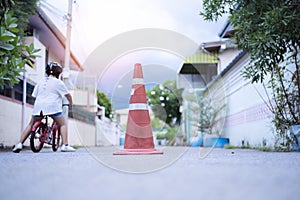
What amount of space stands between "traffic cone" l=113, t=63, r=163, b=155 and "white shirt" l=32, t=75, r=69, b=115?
1.13 meters

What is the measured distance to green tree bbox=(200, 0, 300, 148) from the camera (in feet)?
17.5

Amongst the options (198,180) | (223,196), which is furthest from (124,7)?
(223,196)

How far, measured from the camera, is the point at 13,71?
4707mm

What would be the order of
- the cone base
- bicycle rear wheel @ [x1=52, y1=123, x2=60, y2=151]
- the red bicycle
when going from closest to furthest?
the cone base
the red bicycle
bicycle rear wheel @ [x1=52, y1=123, x2=60, y2=151]

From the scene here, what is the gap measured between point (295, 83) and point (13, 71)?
450 centimetres

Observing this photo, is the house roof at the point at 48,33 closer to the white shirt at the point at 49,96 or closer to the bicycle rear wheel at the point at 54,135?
the bicycle rear wheel at the point at 54,135

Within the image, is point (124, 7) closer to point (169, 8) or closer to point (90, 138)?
point (169, 8)

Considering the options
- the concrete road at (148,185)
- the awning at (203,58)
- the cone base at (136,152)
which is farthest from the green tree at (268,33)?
the awning at (203,58)

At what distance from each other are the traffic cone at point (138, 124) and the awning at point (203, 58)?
41.1ft

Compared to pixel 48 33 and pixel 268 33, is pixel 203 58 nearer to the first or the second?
pixel 48 33

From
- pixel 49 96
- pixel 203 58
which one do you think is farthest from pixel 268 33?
pixel 203 58

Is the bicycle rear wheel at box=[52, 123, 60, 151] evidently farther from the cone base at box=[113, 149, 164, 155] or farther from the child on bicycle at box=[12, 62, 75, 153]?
the cone base at box=[113, 149, 164, 155]

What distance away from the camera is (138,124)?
5.45m

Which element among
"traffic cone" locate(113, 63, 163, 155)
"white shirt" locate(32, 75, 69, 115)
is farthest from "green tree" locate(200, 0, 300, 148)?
"white shirt" locate(32, 75, 69, 115)
